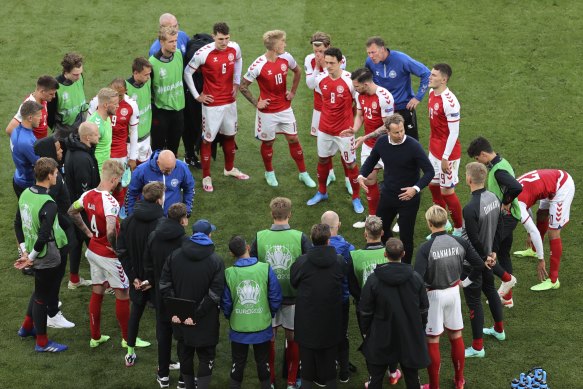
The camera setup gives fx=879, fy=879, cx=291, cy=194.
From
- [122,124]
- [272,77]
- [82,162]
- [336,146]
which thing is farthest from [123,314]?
[272,77]

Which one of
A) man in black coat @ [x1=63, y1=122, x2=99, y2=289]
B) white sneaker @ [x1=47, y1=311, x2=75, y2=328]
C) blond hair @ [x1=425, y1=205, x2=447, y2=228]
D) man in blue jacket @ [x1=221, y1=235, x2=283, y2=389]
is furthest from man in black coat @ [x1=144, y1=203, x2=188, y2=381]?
blond hair @ [x1=425, y1=205, x2=447, y2=228]

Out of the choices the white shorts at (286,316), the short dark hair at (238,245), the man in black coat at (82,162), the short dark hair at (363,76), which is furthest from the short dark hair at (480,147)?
the man in black coat at (82,162)

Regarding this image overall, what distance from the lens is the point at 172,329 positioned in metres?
7.54

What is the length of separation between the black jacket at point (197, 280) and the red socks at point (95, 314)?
4.33 feet

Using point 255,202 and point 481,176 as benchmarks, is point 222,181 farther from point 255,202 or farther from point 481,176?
point 481,176

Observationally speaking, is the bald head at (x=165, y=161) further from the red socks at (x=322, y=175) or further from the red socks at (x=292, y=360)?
the red socks at (x=322, y=175)

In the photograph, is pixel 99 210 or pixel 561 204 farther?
pixel 561 204

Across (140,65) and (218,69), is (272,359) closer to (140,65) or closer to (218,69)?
(140,65)

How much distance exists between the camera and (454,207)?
1008cm

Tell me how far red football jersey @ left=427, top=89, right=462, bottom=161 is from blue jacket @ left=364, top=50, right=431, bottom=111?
0.82m

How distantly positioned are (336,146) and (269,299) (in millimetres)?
3940

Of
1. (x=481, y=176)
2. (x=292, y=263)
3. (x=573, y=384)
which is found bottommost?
(x=573, y=384)

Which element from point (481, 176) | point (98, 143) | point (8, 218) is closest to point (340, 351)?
point (481, 176)

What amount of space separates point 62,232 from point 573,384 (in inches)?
192
